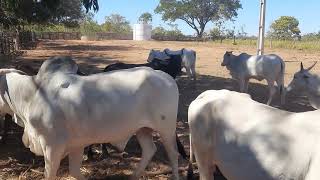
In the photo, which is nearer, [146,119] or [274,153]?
[274,153]

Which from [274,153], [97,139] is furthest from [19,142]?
[274,153]

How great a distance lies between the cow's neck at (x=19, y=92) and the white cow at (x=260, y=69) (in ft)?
23.7

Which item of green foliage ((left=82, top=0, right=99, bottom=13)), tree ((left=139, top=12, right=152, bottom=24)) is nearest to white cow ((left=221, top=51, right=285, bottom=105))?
green foliage ((left=82, top=0, right=99, bottom=13))

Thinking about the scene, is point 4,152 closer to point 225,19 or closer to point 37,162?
point 37,162

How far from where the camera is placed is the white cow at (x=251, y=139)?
301cm

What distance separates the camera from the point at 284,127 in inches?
126

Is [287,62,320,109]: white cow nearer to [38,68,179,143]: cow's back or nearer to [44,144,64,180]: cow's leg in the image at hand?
[38,68,179,143]: cow's back

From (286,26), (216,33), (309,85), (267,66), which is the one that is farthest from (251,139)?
(286,26)

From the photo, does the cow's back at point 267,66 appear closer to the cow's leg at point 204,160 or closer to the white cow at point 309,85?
the white cow at point 309,85

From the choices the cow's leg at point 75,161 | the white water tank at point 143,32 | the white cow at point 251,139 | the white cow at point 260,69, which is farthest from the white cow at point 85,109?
the white water tank at point 143,32

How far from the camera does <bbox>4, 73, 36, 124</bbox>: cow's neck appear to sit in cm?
476

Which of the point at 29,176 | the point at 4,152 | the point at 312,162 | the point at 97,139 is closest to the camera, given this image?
the point at 312,162

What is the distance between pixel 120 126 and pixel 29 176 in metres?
1.57

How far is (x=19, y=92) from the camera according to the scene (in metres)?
4.82
